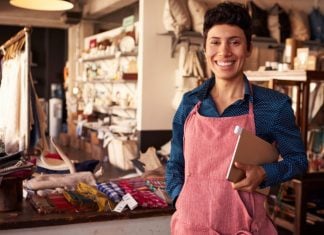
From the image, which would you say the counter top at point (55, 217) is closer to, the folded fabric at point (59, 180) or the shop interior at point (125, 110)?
the shop interior at point (125, 110)

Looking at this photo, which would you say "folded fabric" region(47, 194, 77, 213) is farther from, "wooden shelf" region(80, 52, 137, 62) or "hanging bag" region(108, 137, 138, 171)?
"wooden shelf" region(80, 52, 137, 62)

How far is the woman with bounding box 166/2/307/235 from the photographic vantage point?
1.43 metres

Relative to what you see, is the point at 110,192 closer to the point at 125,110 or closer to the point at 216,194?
the point at 216,194

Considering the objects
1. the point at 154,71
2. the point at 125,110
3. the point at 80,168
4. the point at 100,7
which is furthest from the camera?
the point at 100,7

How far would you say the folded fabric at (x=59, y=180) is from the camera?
2541 millimetres

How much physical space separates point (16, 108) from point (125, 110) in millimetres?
3507

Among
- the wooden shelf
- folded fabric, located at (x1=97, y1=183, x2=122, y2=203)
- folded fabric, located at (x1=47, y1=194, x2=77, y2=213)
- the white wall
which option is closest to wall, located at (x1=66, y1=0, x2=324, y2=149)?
the white wall

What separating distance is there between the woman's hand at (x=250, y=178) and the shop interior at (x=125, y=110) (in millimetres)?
1084

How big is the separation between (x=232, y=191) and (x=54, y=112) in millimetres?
8896

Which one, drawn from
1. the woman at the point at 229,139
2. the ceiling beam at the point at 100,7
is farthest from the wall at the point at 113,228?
the ceiling beam at the point at 100,7

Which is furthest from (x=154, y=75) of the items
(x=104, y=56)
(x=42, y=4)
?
(x=42, y=4)

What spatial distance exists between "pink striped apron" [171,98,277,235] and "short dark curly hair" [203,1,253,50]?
10.0 inches

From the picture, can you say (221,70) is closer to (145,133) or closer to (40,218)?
(40,218)

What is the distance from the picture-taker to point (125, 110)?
6664 millimetres
